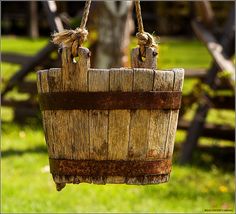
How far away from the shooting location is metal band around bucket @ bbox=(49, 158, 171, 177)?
342 cm

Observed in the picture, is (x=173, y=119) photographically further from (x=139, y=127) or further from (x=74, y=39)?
(x=74, y=39)

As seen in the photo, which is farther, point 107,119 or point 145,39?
point 145,39

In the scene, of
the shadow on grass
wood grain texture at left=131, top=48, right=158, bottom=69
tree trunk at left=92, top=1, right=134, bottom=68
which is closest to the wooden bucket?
wood grain texture at left=131, top=48, right=158, bottom=69

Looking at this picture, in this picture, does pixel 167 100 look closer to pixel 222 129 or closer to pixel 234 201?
pixel 234 201

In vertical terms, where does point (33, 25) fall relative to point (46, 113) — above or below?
below

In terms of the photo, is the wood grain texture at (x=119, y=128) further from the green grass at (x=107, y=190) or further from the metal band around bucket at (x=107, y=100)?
the green grass at (x=107, y=190)

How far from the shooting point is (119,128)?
338cm

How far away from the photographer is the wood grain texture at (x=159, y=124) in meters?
3.41

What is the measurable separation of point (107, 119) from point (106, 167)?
0.25 metres

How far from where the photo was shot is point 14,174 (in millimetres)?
7562

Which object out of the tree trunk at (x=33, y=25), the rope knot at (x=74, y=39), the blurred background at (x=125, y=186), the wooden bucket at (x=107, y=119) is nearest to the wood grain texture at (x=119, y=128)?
the wooden bucket at (x=107, y=119)

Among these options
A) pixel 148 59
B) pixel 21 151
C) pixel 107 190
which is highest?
pixel 148 59

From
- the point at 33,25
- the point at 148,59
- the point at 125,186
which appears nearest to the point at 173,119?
the point at 148,59

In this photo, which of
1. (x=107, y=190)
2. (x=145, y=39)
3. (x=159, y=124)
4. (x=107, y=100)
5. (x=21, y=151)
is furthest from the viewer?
(x=21, y=151)
